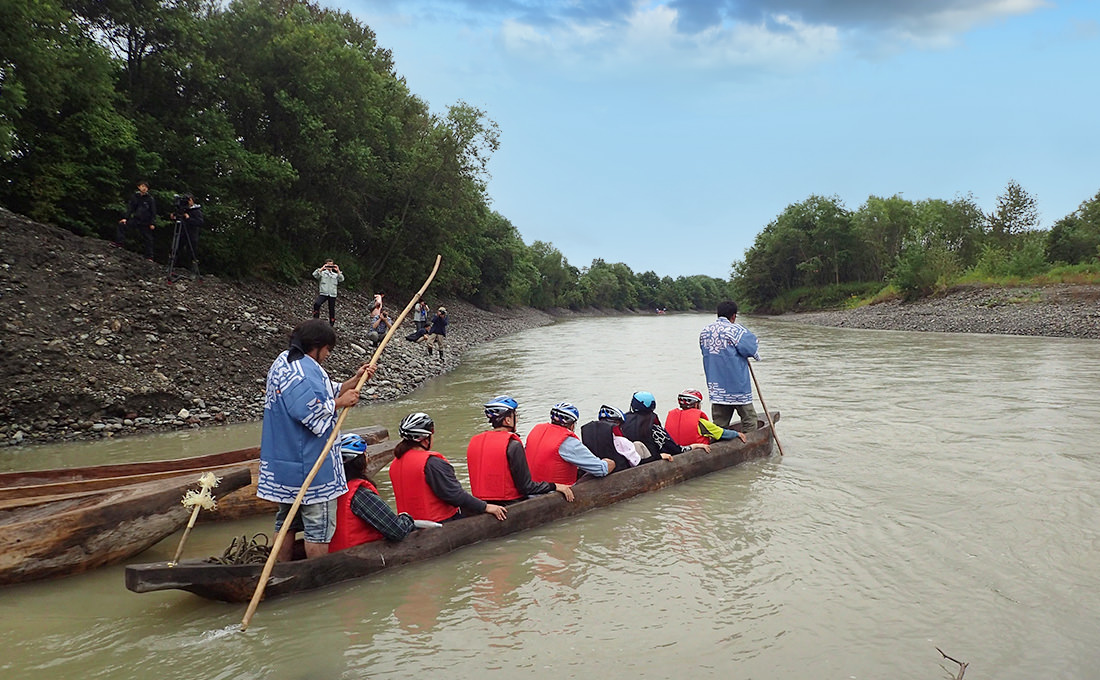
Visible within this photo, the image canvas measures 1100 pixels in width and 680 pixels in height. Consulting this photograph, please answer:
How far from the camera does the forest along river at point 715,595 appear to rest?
13.1 ft

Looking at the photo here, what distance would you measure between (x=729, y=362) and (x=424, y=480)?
456cm

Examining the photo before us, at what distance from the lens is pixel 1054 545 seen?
18.6 ft

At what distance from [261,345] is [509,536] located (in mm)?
9428

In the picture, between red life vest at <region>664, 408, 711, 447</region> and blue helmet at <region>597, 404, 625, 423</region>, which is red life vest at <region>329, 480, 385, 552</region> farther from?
red life vest at <region>664, 408, 711, 447</region>

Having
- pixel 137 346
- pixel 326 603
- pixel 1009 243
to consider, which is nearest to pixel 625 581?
pixel 326 603

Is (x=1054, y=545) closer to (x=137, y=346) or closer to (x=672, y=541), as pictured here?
(x=672, y=541)

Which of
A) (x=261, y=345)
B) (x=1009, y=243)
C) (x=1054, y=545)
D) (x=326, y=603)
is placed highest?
(x=1009, y=243)

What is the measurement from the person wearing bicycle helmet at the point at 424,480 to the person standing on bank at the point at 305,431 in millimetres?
634

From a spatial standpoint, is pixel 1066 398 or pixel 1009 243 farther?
pixel 1009 243

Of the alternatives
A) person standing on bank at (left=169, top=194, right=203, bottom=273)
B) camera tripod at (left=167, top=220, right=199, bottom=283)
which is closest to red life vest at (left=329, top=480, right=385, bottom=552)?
camera tripod at (left=167, top=220, right=199, bottom=283)

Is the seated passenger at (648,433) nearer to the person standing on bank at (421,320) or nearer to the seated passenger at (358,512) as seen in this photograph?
the seated passenger at (358,512)

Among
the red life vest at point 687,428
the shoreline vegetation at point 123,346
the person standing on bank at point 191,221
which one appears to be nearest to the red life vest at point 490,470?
the red life vest at point 687,428

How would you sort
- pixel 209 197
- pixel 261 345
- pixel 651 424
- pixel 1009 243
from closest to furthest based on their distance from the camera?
1. pixel 651 424
2. pixel 261 345
3. pixel 209 197
4. pixel 1009 243

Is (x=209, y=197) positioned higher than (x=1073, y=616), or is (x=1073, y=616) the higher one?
(x=209, y=197)
